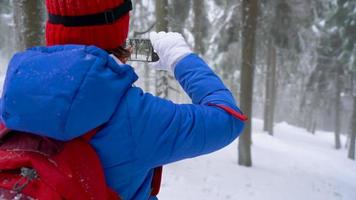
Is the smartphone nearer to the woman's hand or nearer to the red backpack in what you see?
the woman's hand

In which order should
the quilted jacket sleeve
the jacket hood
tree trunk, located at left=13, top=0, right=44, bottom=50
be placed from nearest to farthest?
the jacket hood
the quilted jacket sleeve
tree trunk, located at left=13, top=0, right=44, bottom=50

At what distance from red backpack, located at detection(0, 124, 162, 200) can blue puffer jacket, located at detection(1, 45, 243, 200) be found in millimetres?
56

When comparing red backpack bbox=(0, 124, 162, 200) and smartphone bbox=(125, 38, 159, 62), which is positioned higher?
smartphone bbox=(125, 38, 159, 62)

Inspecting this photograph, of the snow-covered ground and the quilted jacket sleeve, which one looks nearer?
the quilted jacket sleeve

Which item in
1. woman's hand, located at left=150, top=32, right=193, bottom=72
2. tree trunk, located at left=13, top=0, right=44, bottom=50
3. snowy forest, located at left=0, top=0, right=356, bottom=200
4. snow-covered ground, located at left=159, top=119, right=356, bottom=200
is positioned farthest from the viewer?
snowy forest, located at left=0, top=0, right=356, bottom=200

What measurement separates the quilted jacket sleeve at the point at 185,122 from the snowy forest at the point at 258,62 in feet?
18.7

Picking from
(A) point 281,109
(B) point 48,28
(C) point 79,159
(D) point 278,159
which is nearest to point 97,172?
(C) point 79,159

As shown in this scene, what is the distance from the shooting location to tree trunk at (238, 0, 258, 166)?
42.2 feet

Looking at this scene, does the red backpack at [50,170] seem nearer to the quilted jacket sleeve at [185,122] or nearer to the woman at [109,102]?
the woman at [109,102]

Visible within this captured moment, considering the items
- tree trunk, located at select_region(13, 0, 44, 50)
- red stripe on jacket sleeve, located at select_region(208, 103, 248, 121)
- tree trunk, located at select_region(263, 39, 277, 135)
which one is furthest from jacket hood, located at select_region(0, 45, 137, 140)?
tree trunk, located at select_region(263, 39, 277, 135)

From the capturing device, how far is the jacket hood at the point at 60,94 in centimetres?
123

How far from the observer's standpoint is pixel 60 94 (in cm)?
122

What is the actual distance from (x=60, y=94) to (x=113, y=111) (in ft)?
0.61

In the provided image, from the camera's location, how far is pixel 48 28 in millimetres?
1528
